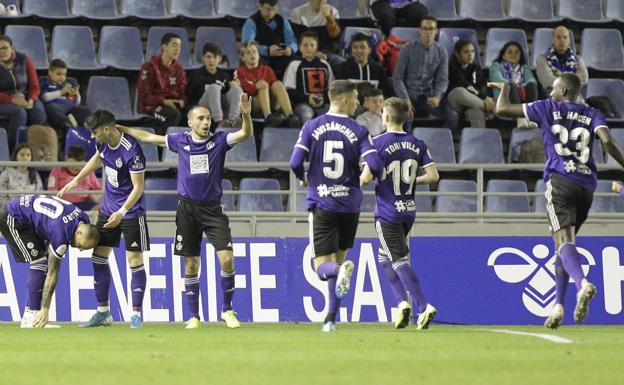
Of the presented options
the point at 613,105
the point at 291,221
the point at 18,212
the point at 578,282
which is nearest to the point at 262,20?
the point at 291,221

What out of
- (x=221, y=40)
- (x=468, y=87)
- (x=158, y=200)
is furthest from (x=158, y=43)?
(x=468, y=87)

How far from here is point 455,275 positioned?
14656 mm

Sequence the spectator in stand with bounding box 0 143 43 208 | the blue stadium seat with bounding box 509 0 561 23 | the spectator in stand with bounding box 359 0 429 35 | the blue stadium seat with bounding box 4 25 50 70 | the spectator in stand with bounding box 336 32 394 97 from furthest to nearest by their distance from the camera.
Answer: the blue stadium seat with bounding box 509 0 561 23, the spectator in stand with bounding box 359 0 429 35, the blue stadium seat with bounding box 4 25 50 70, the spectator in stand with bounding box 336 32 394 97, the spectator in stand with bounding box 0 143 43 208

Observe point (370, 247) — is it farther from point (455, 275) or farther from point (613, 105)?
point (613, 105)

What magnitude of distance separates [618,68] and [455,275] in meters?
6.19

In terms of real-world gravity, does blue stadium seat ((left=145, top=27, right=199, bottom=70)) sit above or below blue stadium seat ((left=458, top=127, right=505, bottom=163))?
above

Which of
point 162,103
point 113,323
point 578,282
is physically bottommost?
point 113,323

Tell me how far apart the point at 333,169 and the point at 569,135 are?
2070 millimetres

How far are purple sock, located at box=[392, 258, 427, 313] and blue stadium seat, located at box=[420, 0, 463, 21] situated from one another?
26.9 ft

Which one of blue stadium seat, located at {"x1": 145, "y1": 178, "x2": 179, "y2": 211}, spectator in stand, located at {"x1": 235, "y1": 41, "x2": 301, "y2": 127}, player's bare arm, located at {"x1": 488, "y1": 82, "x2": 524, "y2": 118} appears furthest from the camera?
spectator in stand, located at {"x1": 235, "y1": 41, "x2": 301, "y2": 127}

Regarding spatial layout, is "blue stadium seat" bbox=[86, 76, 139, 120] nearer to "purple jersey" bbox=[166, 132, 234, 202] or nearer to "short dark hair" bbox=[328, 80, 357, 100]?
"purple jersey" bbox=[166, 132, 234, 202]

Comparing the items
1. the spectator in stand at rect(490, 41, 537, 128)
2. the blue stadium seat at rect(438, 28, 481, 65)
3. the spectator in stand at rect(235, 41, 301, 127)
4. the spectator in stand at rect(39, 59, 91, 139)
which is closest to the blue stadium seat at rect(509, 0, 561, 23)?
the blue stadium seat at rect(438, 28, 481, 65)

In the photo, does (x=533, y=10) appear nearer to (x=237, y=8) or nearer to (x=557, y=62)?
(x=557, y=62)

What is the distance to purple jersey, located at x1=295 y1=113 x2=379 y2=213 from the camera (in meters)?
11.2
